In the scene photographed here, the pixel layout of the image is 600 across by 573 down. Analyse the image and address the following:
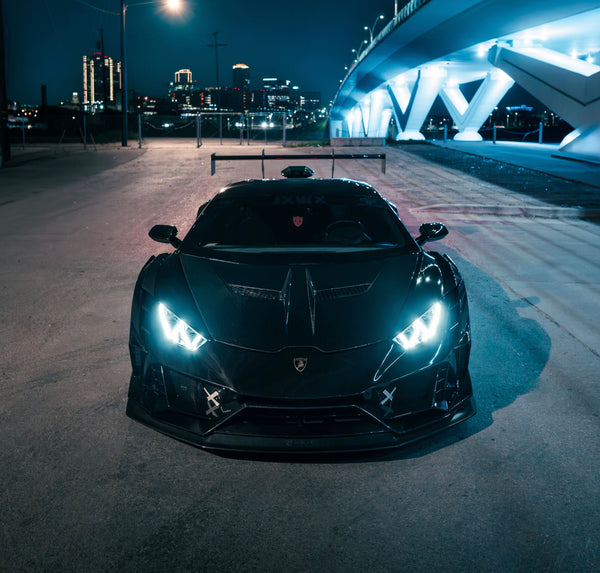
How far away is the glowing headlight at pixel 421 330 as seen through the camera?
3.29m

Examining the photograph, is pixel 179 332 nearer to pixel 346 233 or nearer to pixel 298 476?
pixel 298 476

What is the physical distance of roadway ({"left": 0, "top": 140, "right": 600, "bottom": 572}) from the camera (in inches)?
105

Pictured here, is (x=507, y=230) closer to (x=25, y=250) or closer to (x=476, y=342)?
(x=476, y=342)

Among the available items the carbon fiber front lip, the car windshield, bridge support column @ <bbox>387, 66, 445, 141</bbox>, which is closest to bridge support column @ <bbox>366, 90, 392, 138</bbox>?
bridge support column @ <bbox>387, 66, 445, 141</bbox>

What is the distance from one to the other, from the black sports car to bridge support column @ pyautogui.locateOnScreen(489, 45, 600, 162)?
2631cm

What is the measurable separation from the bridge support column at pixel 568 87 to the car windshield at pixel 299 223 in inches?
988

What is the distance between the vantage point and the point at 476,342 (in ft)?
17.8

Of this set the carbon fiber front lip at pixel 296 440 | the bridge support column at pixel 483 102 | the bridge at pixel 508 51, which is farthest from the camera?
the bridge support column at pixel 483 102

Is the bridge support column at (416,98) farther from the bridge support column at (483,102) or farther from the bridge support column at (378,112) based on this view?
the bridge support column at (378,112)

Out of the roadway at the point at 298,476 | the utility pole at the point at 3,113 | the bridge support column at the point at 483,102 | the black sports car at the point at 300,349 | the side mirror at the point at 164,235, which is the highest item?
→ the bridge support column at the point at 483,102

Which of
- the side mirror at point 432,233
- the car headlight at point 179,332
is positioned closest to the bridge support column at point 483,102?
the side mirror at point 432,233

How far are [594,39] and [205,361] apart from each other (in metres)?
40.0

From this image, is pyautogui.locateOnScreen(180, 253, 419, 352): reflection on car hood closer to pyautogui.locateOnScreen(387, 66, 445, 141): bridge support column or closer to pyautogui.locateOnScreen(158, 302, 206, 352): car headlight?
pyautogui.locateOnScreen(158, 302, 206, 352): car headlight

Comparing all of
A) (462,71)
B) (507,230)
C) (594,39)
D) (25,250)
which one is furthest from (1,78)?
(462,71)
